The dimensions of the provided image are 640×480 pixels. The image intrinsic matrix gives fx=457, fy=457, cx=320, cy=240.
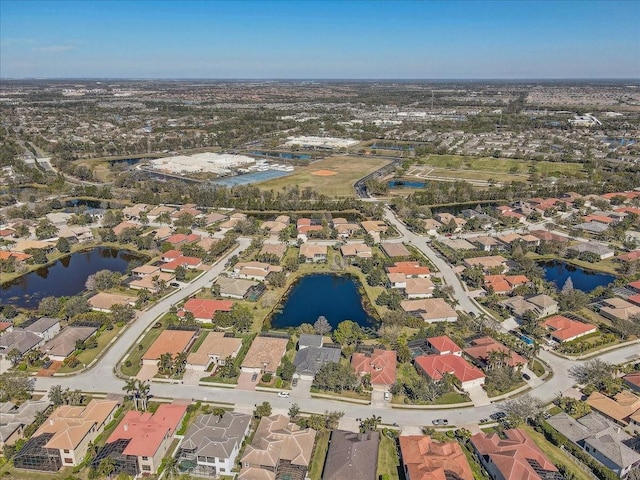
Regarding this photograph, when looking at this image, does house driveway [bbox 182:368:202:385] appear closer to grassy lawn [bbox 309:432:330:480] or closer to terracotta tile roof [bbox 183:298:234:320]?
terracotta tile roof [bbox 183:298:234:320]

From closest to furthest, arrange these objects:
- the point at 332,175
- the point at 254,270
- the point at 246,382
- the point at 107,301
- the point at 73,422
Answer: the point at 73,422, the point at 246,382, the point at 107,301, the point at 254,270, the point at 332,175

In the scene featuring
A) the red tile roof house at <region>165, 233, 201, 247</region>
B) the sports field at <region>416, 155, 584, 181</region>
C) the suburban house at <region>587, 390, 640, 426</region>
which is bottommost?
the suburban house at <region>587, 390, 640, 426</region>

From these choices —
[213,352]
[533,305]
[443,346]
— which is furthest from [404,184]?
[213,352]

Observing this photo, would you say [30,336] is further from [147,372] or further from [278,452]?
[278,452]

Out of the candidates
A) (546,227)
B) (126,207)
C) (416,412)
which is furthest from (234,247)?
(546,227)

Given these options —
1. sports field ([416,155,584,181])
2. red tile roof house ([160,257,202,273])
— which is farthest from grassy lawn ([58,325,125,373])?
sports field ([416,155,584,181])
